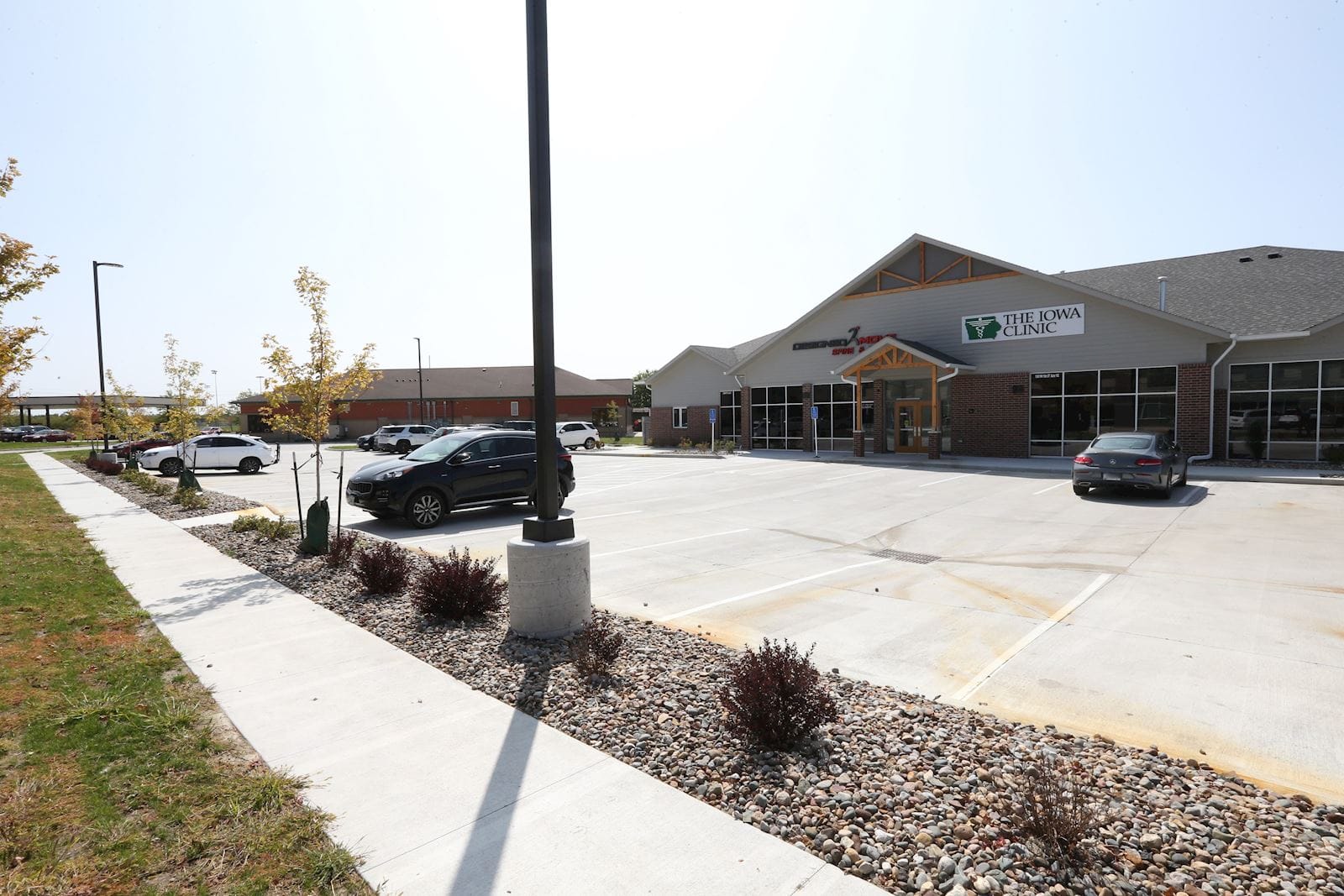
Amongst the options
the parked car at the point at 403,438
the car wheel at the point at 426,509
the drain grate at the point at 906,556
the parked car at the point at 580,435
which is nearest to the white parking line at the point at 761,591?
the drain grate at the point at 906,556

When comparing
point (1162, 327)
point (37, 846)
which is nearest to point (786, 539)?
point (37, 846)

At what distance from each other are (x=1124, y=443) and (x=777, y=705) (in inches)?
615

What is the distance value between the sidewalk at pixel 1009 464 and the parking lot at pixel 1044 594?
6.24 feet

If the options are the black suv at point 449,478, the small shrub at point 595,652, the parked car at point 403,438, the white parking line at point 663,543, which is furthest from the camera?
the parked car at point 403,438

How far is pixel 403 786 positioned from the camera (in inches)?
145

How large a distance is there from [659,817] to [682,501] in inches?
502

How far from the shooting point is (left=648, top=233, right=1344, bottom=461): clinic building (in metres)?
21.7

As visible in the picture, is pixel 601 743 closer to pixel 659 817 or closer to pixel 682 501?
pixel 659 817

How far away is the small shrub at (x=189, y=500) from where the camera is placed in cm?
1547

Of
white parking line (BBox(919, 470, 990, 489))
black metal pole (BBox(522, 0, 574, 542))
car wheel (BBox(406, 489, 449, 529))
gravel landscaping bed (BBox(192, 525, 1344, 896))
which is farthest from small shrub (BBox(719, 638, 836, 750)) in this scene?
white parking line (BBox(919, 470, 990, 489))

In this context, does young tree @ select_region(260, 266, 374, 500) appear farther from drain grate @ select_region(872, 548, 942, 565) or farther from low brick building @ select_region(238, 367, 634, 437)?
low brick building @ select_region(238, 367, 634, 437)

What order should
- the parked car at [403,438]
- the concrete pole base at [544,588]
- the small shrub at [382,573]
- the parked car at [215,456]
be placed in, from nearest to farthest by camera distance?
the concrete pole base at [544,588]
the small shrub at [382,573]
the parked car at [215,456]
the parked car at [403,438]

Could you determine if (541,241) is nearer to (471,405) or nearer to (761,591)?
(761,591)

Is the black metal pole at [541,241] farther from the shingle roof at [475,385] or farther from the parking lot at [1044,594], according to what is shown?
the shingle roof at [475,385]
